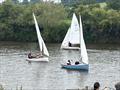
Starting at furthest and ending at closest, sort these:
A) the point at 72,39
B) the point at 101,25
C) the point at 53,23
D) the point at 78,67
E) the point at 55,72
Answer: the point at 53,23, the point at 101,25, the point at 72,39, the point at 78,67, the point at 55,72

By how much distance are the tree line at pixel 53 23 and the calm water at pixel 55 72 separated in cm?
2305

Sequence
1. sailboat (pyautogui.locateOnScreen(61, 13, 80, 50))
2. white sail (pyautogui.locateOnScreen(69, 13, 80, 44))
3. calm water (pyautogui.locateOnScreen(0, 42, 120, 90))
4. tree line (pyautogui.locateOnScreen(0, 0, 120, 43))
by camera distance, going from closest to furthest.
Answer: calm water (pyautogui.locateOnScreen(0, 42, 120, 90))
white sail (pyautogui.locateOnScreen(69, 13, 80, 44))
sailboat (pyautogui.locateOnScreen(61, 13, 80, 50))
tree line (pyautogui.locateOnScreen(0, 0, 120, 43))

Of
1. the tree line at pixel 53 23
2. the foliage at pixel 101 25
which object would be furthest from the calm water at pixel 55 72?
the tree line at pixel 53 23

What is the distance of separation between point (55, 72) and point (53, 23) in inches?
1939

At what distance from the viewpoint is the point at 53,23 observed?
113m

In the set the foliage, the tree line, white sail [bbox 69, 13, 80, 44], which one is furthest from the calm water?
the tree line

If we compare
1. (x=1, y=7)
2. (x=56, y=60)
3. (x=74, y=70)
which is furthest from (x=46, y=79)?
(x=1, y=7)

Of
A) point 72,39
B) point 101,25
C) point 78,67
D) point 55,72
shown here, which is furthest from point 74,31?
point 55,72

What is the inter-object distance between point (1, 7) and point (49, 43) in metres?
23.6

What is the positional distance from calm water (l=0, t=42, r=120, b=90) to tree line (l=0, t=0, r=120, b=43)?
23.0 meters

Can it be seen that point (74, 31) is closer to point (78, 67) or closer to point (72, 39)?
point (72, 39)

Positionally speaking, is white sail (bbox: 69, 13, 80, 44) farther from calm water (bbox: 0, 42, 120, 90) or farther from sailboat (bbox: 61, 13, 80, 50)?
calm water (bbox: 0, 42, 120, 90)

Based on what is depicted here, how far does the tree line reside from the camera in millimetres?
109375

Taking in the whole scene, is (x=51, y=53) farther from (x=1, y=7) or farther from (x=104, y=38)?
(x=1, y=7)
